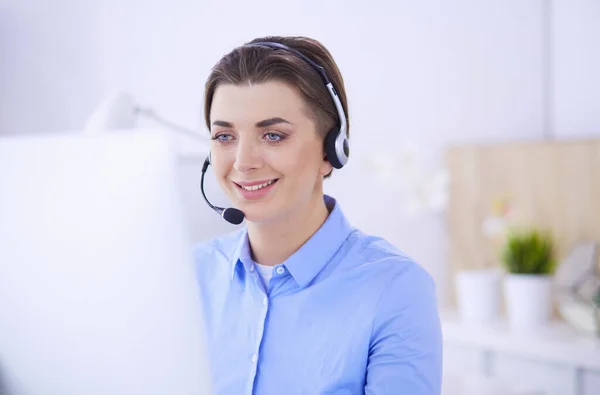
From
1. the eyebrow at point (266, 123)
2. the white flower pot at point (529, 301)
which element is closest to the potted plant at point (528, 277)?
the white flower pot at point (529, 301)

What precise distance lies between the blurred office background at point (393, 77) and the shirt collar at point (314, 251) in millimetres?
1198

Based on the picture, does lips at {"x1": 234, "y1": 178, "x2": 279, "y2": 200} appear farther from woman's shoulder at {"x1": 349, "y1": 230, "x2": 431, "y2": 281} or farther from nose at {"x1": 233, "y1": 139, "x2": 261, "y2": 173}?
woman's shoulder at {"x1": 349, "y1": 230, "x2": 431, "y2": 281}

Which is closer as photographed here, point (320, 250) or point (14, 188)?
point (14, 188)

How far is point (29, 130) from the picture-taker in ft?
9.04

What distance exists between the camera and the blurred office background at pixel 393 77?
2.38 m

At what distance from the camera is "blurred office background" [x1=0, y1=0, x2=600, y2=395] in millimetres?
2383

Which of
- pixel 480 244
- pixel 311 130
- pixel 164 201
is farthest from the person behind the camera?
pixel 480 244

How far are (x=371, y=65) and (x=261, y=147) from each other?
1.50m

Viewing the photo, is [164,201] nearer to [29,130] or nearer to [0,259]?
[0,259]

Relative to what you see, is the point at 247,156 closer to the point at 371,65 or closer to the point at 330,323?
the point at 330,323

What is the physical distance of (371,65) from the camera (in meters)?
2.51

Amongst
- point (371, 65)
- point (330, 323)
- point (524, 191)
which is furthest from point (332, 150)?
point (524, 191)

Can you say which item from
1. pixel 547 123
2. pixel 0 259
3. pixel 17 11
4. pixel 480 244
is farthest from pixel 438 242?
pixel 0 259

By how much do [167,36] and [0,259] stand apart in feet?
6.24
